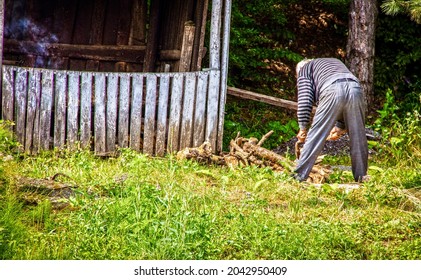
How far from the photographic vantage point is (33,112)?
36.2 ft

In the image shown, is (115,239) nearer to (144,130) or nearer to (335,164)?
(144,130)

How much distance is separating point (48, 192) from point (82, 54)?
5.56 metres

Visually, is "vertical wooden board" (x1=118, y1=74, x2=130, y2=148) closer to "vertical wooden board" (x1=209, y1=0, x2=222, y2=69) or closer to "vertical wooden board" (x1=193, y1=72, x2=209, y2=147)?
"vertical wooden board" (x1=193, y1=72, x2=209, y2=147)

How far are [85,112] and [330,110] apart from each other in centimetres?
322

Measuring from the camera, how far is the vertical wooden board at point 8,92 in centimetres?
1088

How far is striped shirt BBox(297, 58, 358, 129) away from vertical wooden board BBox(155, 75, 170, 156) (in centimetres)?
192

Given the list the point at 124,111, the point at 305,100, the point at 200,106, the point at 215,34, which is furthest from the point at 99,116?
the point at 305,100

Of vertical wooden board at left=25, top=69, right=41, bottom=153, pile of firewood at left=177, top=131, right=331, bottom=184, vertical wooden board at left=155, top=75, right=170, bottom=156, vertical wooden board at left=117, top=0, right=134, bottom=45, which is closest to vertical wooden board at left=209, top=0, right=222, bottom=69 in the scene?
vertical wooden board at left=155, top=75, right=170, bottom=156

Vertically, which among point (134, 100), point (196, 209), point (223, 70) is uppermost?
point (223, 70)

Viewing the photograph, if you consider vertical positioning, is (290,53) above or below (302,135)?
above

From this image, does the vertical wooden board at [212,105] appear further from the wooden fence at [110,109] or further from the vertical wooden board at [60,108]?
the vertical wooden board at [60,108]

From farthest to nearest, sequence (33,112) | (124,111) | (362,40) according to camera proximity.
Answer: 1. (362,40)
2. (124,111)
3. (33,112)

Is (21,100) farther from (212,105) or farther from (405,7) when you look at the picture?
(405,7)
